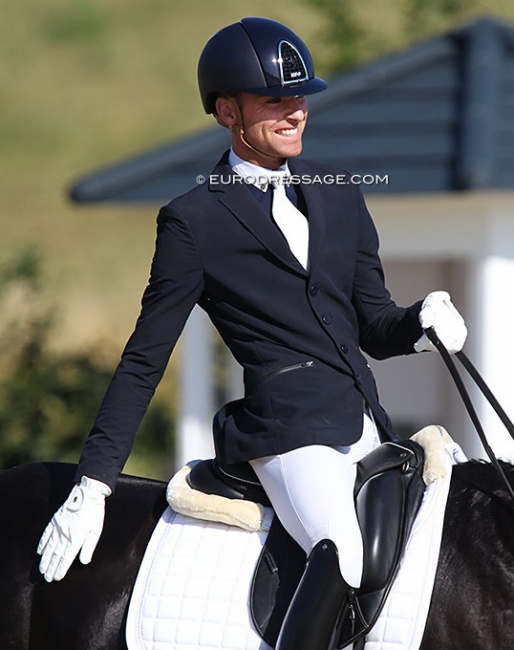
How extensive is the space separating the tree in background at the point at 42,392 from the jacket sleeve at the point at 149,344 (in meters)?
6.40

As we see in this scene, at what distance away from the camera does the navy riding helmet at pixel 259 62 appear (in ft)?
9.49

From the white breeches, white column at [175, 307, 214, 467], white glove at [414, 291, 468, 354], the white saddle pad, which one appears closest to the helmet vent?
white glove at [414, 291, 468, 354]

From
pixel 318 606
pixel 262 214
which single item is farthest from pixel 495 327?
pixel 318 606

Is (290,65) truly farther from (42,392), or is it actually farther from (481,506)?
(42,392)

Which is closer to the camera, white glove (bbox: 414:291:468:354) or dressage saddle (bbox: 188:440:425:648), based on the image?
dressage saddle (bbox: 188:440:425:648)

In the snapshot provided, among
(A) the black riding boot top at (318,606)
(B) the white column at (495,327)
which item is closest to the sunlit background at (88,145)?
(B) the white column at (495,327)

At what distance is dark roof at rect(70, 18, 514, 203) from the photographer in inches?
277

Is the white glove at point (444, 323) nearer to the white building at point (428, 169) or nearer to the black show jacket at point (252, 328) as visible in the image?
the black show jacket at point (252, 328)

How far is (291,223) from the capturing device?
2.96 m

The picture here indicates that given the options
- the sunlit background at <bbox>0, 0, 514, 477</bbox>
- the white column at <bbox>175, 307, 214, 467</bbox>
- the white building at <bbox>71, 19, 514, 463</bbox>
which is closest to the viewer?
the white building at <bbox>71, 19, 514, 463</bbox>

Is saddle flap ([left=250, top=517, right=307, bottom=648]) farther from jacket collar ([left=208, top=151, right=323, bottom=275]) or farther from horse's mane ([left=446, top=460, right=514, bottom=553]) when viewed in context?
jacket collar ([left=208, top=151, right=323, bottom=275])

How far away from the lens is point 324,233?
2.94 metres

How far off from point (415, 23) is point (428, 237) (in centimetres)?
524

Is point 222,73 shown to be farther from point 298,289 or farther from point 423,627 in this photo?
point 423,627
